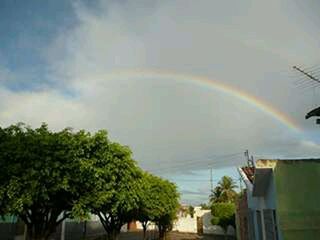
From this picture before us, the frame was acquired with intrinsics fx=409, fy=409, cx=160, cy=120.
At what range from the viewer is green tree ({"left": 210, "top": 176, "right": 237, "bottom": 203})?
243 ft

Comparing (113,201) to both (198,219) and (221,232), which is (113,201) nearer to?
(221,232)

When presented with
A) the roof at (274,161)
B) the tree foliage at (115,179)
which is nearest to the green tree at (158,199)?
the tree foliage at (115,179)

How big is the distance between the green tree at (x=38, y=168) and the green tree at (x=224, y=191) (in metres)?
58.7

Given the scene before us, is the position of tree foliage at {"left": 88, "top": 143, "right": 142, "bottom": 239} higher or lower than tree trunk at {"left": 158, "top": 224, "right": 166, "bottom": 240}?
higher

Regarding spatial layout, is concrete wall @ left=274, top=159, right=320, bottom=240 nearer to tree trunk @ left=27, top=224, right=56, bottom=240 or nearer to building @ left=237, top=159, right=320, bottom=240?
building @ left=237, top=159, right=320, bottom=240

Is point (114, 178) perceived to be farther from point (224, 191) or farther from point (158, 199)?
point (224, 191)

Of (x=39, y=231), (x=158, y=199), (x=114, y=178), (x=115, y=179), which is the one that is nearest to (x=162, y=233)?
(x=158, y=199)

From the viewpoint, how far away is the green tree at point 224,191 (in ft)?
243

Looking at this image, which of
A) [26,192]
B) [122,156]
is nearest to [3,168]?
[26,192]

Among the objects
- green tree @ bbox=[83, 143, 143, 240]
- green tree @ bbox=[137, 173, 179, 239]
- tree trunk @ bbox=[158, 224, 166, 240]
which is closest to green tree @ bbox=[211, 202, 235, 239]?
tree trunk @ bbox=[158, 224, 166, 240]

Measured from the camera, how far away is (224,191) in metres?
75.3

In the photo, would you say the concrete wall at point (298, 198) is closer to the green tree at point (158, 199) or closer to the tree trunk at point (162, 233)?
the green tree at point (158, 199)

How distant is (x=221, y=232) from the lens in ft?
198

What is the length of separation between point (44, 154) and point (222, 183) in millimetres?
62670
